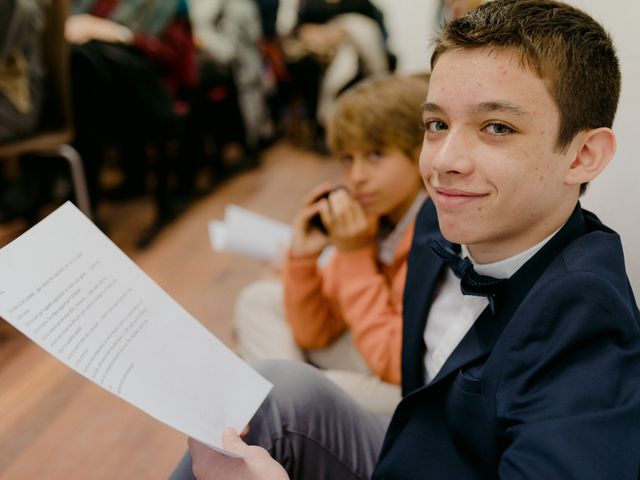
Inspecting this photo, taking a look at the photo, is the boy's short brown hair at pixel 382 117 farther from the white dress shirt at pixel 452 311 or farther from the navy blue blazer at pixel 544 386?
the navy blue blazer at pixel 544 386

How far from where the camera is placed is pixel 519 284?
65cm

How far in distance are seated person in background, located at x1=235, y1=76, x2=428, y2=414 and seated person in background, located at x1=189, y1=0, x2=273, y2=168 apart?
1713 millimetres

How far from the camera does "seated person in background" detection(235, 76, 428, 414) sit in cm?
108

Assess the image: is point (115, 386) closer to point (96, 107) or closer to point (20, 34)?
point (20, 34)

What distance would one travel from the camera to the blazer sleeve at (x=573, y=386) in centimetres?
50

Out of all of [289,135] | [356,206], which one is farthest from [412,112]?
[289,135]

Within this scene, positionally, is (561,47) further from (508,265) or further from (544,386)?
(544,386)

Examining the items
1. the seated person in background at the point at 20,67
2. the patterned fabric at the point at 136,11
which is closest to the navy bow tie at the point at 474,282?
the seated person in background at the point at 20,67

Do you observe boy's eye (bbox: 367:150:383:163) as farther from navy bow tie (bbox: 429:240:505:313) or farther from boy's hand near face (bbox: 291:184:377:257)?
navy bow tie (bbox: 429:240:505:313)

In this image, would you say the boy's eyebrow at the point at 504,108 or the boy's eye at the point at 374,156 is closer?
the boy's eyebrow at the point at 504,108

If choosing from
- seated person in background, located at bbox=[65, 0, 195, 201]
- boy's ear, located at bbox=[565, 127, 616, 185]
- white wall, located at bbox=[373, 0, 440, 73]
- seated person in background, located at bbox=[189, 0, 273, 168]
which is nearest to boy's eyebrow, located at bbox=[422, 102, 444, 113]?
boy's ear, located at bbox=[565, 127, 616, 185]

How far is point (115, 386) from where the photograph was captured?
551 mm

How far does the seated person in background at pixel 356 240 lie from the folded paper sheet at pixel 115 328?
1.35 ft

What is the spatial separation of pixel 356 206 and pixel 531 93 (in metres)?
0.55
